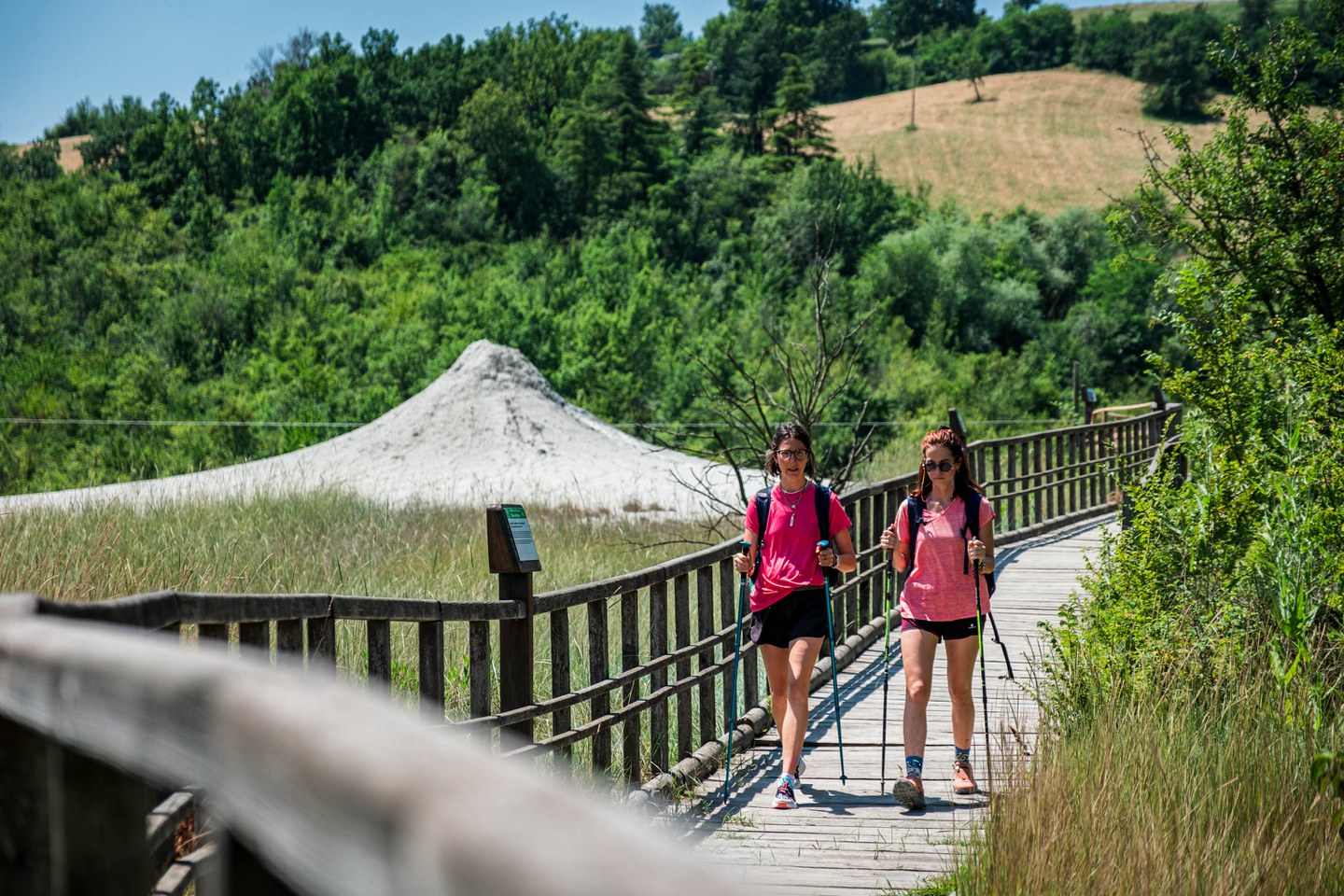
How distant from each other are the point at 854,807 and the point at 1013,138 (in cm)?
9384

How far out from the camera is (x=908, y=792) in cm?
618

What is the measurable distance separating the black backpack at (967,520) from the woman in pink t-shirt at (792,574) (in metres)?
0.31

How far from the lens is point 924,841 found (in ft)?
18.8

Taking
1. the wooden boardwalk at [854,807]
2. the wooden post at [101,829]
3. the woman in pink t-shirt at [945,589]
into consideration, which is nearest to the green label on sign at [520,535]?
the wooden boardwalk at [854,807]

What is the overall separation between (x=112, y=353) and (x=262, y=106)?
34.2 meters

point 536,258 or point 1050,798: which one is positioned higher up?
point 536,258

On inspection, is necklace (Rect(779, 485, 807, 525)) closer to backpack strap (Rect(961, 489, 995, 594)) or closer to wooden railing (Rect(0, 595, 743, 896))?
backpack strap (Rect(961, 489, 995, 594))

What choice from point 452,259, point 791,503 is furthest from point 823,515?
point 452,259

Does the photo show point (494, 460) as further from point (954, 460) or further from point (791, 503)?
point (954, 460)

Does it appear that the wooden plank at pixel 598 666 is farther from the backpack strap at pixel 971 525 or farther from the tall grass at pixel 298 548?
the tall grass at pixel 298 548

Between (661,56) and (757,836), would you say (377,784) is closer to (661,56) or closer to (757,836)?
(757,836)

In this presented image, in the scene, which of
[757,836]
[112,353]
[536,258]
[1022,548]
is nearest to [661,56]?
[536,258]

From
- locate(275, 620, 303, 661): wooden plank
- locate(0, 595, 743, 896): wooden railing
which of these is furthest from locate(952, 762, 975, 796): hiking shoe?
locate(0, 595, 743, 896): wooden railing

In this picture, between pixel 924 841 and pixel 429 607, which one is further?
pixel 924 841
